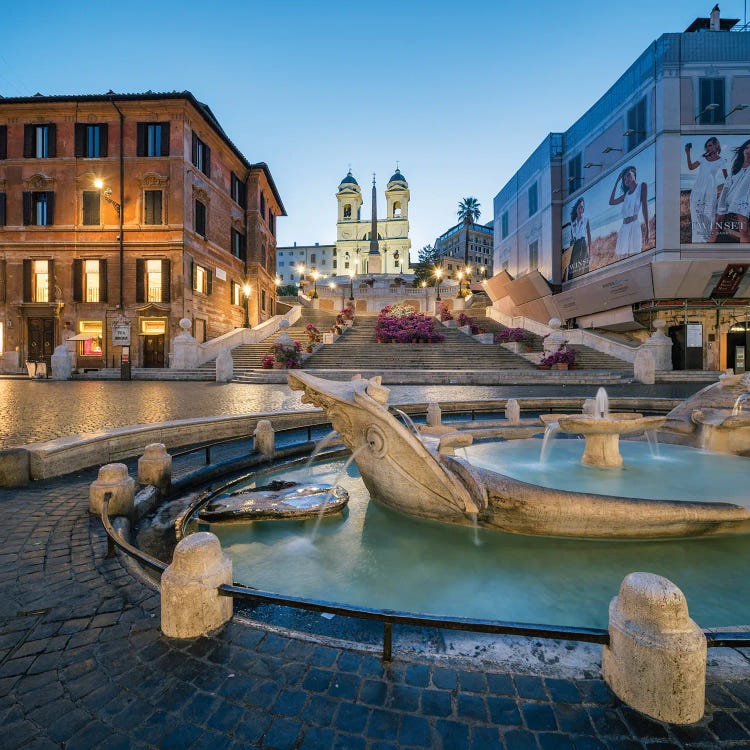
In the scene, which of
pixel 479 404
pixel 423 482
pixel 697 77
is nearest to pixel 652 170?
pixel 697 77

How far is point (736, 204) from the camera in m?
23.4

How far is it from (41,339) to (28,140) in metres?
12.6

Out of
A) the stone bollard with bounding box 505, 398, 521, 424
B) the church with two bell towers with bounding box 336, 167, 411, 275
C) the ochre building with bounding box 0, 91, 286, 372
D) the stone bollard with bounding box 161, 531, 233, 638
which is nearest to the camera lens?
the stone bollard with bounding box 161, 531, 233, 638

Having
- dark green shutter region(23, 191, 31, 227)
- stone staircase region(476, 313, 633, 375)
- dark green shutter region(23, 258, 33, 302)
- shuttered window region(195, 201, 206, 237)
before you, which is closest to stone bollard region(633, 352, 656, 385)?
stone staircase region(476, 313, 633, 375)

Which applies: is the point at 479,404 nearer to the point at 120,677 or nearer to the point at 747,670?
the point at 747,670

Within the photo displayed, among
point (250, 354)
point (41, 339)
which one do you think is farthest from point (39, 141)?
point (250, 354)

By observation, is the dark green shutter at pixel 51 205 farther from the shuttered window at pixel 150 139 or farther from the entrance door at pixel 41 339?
the entrance door at pixel 41 339

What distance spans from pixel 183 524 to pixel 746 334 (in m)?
33.6

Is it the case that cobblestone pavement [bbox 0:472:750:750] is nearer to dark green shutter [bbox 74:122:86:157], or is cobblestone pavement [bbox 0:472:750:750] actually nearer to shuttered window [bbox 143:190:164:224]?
shuttered window [bbox 143:190:164:224]

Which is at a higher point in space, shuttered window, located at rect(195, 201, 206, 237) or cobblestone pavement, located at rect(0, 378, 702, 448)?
shuttered window, located at rect(195, 201, 206, 237)

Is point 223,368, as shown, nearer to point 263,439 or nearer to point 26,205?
point 263,439

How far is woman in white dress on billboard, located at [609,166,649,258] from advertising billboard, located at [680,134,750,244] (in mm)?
1921

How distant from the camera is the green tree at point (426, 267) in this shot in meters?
59.8

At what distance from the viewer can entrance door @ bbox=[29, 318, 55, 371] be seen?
25109 mm
